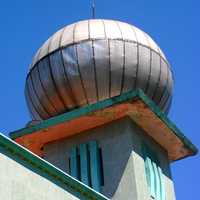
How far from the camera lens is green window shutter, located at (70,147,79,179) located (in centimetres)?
1449

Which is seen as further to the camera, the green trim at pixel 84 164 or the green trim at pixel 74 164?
the green trim at pixel 74 164

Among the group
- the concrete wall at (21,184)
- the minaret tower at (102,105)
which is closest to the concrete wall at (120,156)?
the minaret tower at (102,105)

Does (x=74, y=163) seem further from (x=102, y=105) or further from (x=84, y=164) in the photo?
(x=102, y=105)

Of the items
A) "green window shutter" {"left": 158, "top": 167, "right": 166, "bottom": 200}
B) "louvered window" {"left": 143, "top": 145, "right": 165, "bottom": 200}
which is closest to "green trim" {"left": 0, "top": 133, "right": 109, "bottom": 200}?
"louvered window" {"left": 143, "top": 145, "right": 165, "bottom": 200}

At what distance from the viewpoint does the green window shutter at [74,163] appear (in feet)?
47.5

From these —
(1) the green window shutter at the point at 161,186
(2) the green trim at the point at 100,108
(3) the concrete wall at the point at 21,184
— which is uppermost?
(2) the green trim at the point at 100,108

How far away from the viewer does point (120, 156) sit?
1402 centimetres

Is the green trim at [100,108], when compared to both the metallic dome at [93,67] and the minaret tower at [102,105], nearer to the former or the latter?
the minaret tower at [102,105]

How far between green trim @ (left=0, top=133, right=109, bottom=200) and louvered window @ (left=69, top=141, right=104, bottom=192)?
11.1 ft

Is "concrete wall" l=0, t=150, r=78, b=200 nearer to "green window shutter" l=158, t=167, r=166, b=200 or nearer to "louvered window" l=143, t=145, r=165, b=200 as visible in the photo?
→ "louvered window" l=143, t=145, r=165, b=200

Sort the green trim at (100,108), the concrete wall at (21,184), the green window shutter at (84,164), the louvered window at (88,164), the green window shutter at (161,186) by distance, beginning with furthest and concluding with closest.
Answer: the green window shutter at (161,186), the green window shutter at (84,164), the louvered window at (88,164), the green trim at (100,108), the concrete wall at (21,184)

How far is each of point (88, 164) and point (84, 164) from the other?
102 mm

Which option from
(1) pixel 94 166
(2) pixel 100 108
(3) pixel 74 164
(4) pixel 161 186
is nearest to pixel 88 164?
(1) pixel 94 166

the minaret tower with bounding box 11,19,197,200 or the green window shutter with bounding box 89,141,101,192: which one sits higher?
the minaret tower with bounding box 11,19,197,200
